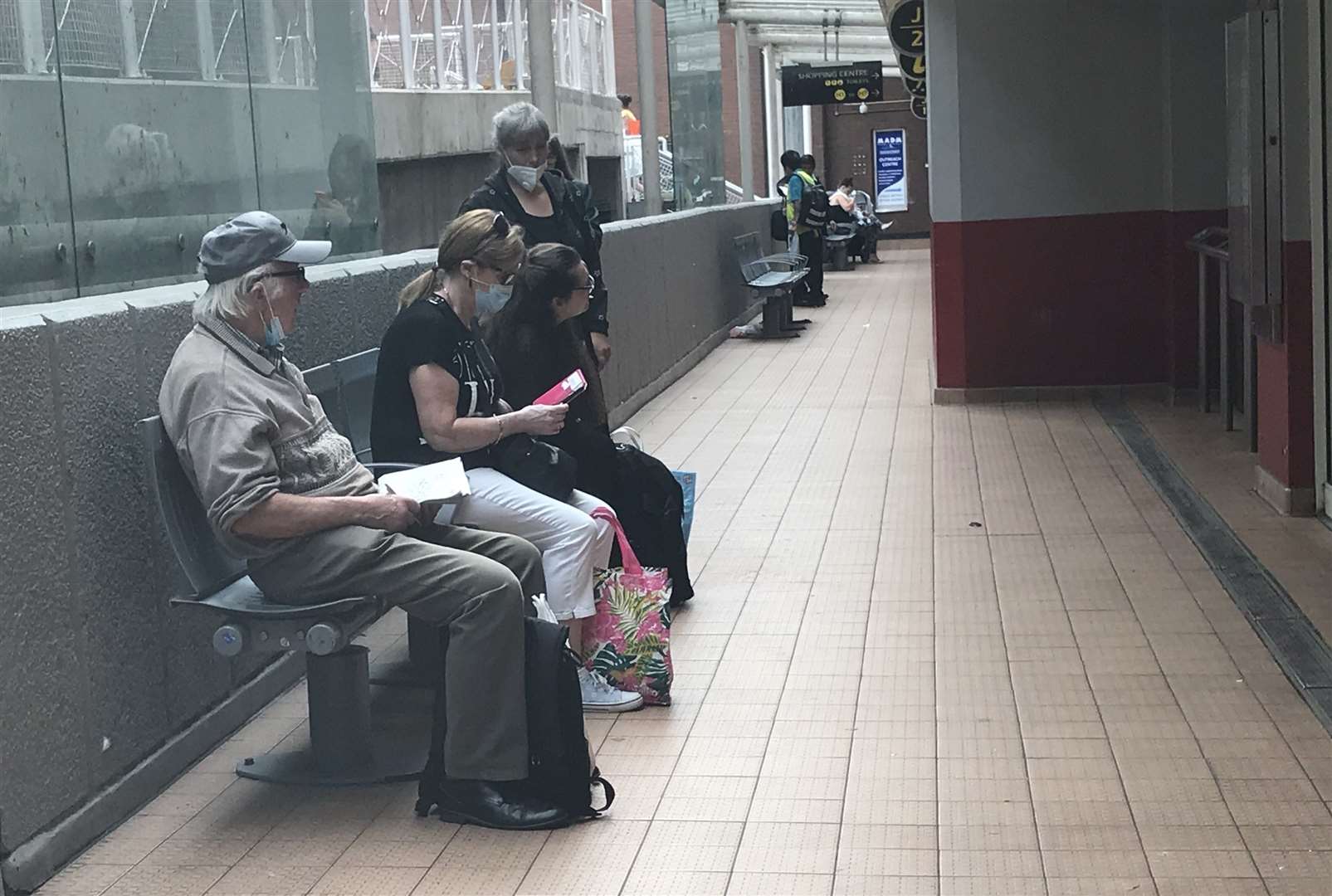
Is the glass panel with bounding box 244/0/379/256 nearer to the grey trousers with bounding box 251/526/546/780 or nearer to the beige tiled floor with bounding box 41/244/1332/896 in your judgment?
the beige tiled floor with bounding box 41/244/1332/896

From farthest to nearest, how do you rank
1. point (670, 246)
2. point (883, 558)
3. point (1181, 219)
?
point (670, 246), point (1181, 219), point (883, 558)

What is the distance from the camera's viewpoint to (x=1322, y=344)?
23.4 ft

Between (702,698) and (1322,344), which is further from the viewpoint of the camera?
(1322,344)

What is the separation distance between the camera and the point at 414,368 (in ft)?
15.7

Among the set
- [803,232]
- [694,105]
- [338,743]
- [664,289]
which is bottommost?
[338,743]

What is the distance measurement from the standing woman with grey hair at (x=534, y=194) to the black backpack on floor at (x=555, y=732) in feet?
6.76

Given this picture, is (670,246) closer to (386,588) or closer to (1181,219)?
(1181,219)

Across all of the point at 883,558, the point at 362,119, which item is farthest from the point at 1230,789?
the point at 362,119

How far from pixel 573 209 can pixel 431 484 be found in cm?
256

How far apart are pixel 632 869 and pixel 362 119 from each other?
170 inches

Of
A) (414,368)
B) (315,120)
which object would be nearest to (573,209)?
(315,120)

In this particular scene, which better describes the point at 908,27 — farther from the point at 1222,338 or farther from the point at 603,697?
the point at 603,697

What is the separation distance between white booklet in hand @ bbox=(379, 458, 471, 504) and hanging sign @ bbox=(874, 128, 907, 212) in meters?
32.3

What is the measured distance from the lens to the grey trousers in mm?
4148
